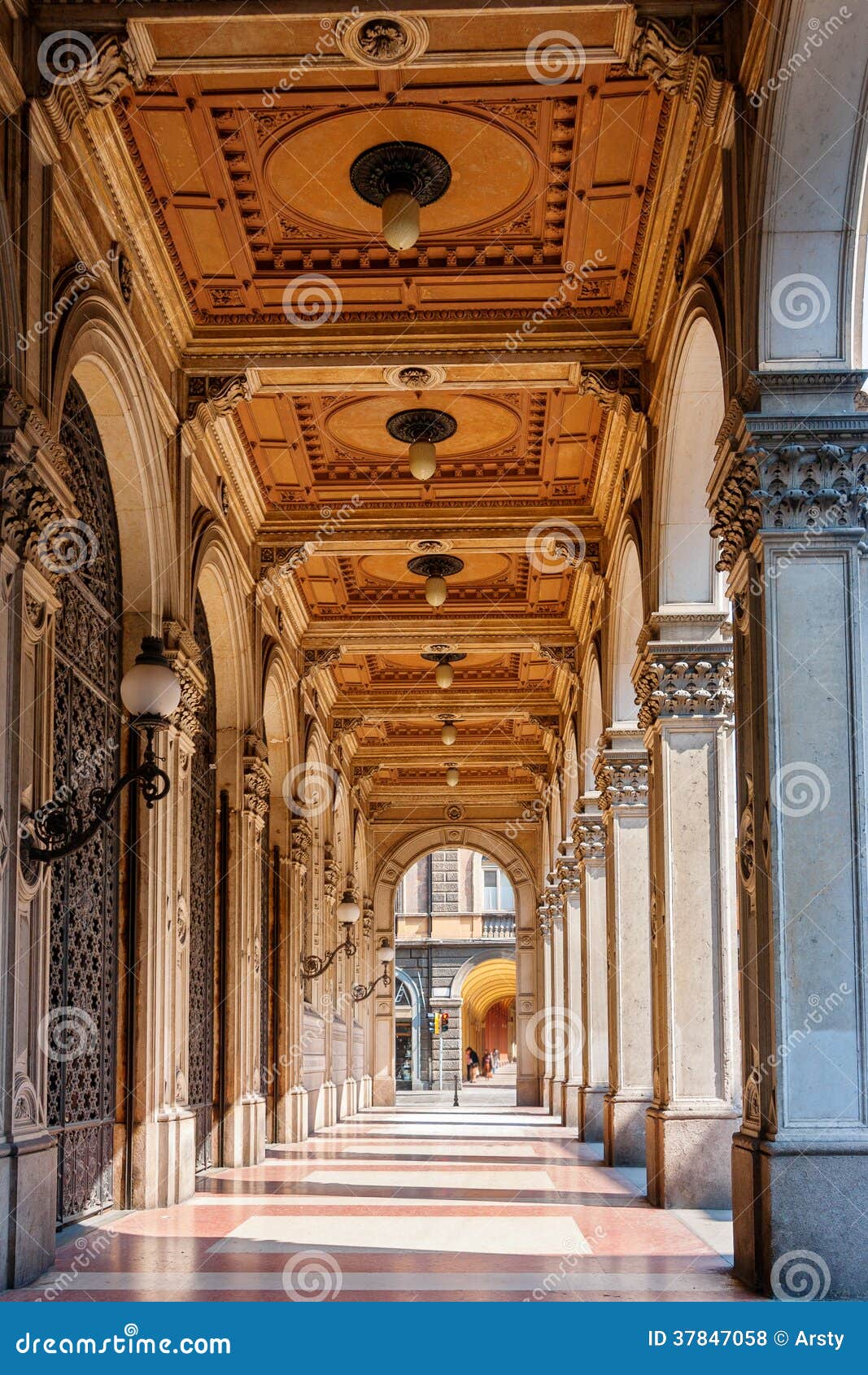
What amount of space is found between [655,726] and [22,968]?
574 cm

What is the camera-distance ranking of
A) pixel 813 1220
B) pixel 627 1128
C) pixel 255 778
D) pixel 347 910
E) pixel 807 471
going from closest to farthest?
pixel 813 1220 < pixel 807 471 < pixel 627 1128 < pixel 255 778 < pixel 347 910

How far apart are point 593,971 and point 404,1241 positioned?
33.3 ft

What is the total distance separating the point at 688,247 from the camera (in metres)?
10.5

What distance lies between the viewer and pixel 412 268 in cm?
1198

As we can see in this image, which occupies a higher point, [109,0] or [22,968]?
[109,0]

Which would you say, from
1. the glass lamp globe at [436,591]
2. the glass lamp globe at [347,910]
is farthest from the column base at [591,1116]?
the glass lamp globe at [436,591]

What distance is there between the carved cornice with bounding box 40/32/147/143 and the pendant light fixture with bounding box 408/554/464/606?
9.52 metres

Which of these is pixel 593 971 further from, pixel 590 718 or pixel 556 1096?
pixel 556 1096

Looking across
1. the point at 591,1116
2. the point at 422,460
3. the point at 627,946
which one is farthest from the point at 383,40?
the point at 591,1116

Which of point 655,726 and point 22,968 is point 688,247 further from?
point 22,968

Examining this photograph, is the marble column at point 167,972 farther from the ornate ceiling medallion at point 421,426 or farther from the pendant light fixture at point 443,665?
the pendant light fixture at point 443,665

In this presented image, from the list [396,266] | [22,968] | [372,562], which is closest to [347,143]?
[396,266]

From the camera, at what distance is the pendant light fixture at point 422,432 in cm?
1418

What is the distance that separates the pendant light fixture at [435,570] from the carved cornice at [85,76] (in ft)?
31.2
